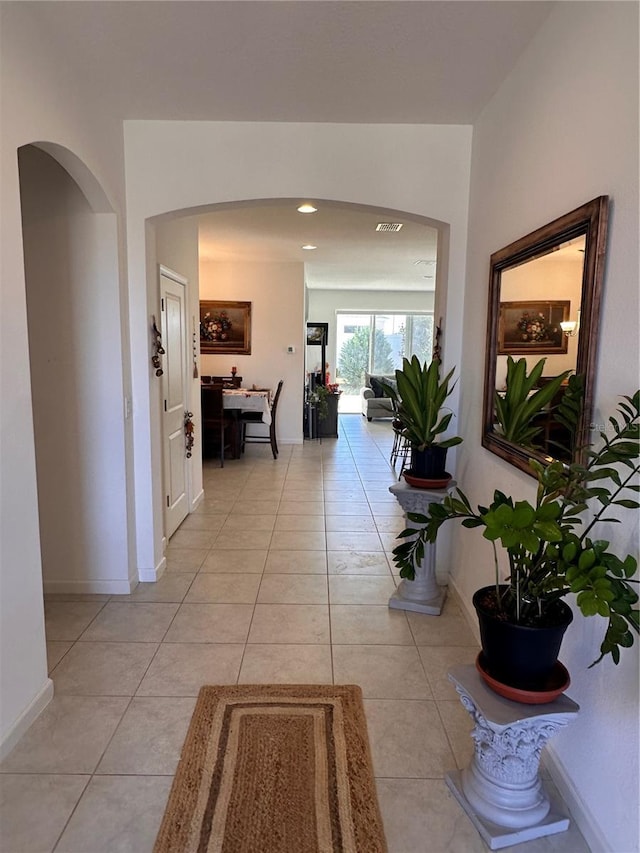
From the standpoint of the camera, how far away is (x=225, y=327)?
7.35 m

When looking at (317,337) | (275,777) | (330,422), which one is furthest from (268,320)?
(275,777)

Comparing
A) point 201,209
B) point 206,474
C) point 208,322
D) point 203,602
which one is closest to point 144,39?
point 201,209

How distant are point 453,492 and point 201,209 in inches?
86.0

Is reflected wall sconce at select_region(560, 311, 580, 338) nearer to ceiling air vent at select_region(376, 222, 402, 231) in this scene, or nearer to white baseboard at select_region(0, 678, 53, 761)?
white baseboard at select_region(0, 678, 53, 761)

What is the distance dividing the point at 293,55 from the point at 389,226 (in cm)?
291

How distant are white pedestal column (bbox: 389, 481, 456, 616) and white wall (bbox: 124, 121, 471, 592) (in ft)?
4.89

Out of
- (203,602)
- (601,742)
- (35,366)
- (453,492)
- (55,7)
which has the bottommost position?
(203,602)

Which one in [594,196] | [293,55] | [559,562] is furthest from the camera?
[293,55]

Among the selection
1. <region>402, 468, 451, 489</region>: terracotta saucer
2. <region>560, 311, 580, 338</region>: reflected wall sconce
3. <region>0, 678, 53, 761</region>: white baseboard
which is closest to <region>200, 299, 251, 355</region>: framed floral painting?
<region>402, 468, 451, 489</region>: terracotta saucer

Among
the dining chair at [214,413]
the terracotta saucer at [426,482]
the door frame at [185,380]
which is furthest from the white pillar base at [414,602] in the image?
the dining chair at [214,413]

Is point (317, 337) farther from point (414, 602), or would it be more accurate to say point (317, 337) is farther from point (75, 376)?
point (414, 602)

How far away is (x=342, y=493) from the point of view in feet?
17.0

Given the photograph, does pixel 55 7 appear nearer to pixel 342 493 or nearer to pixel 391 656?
pixel 391 656

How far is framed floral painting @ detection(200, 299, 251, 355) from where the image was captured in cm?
732
